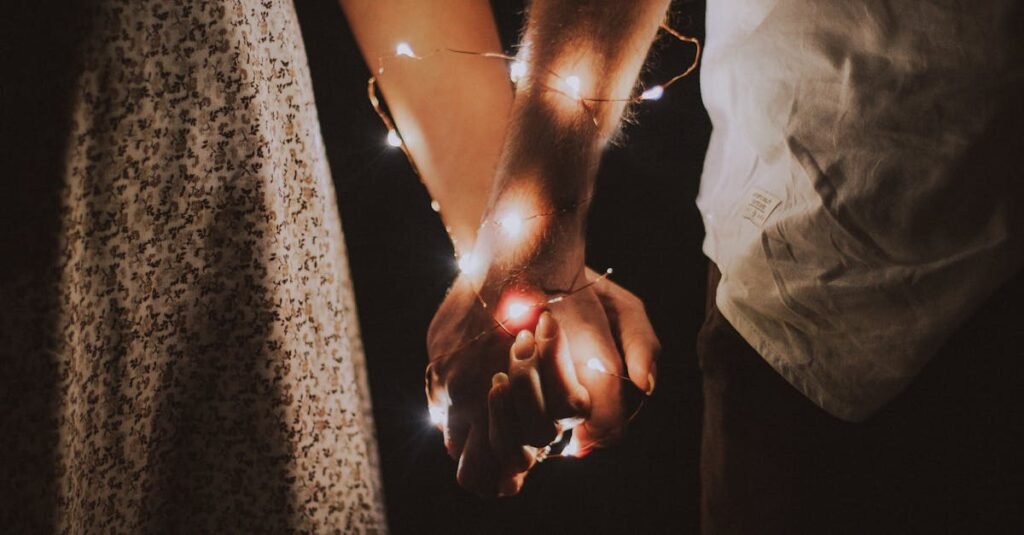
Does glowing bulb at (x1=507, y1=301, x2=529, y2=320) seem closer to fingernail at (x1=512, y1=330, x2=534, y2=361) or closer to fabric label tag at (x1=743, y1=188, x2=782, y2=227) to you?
fingernail at (x1=512, y1=330, x2=534, y2=361)

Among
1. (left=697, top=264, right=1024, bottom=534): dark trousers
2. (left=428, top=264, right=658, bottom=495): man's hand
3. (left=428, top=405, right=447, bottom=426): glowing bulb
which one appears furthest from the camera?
(left=428, top=405, right=447, bottom=426): glowing bulb

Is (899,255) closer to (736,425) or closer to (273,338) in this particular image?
(736,425)

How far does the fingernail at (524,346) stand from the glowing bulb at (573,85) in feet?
1.16

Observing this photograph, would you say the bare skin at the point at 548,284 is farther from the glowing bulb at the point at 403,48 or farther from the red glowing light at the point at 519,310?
the glowing bulb at the point at 403,48

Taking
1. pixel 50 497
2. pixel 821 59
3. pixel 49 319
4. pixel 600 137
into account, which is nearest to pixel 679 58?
pixel 600 137

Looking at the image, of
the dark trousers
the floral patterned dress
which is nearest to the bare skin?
the dark trousers

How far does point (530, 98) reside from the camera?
861 mm

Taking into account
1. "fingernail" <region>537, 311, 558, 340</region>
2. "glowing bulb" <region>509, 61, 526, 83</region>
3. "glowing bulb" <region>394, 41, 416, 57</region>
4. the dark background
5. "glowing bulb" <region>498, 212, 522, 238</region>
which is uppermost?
"glowing bulb" <region>509, 61, 526, 83</region>

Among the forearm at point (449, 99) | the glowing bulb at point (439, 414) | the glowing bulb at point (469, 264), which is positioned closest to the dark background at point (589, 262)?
the forearm at point (449, 99)

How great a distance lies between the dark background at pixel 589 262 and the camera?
1.15 metres

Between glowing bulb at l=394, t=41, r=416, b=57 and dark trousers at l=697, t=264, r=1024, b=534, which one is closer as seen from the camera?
dark trousers at l=697, t=264, r=1024, b=534

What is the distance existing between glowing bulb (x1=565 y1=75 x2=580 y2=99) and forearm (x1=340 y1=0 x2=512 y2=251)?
24 centimetres

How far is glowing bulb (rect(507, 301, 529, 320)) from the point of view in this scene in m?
0.85

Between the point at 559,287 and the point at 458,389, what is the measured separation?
0.71 ft
